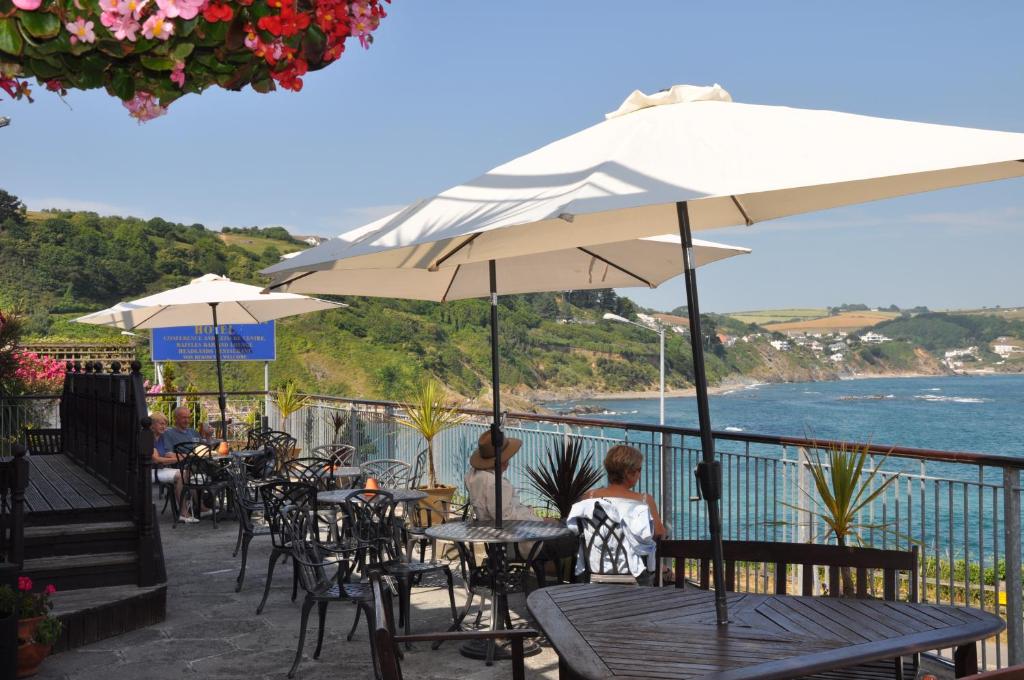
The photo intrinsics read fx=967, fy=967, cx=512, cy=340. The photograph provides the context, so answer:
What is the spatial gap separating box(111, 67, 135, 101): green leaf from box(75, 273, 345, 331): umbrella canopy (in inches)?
383

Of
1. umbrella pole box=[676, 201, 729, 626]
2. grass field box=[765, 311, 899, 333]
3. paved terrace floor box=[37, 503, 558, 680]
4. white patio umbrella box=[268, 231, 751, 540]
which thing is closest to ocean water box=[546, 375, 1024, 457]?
grass field box=[765, 311, 899, 333]

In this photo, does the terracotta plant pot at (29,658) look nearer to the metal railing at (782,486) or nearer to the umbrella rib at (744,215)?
the metal railing at (782,486)

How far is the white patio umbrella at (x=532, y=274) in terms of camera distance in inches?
249

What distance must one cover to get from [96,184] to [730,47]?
191ft

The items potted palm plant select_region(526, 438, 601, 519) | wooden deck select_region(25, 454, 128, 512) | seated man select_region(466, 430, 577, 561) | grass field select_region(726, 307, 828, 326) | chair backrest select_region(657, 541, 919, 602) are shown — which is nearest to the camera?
chair backrest select_region(657, 541, 919, 602)

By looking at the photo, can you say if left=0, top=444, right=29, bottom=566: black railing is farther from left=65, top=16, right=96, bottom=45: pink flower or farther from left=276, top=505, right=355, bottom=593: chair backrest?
left=65, top=16, right=96, bottom=45: pink flower

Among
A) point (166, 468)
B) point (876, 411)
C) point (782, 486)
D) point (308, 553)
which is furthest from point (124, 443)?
point (876, 411)

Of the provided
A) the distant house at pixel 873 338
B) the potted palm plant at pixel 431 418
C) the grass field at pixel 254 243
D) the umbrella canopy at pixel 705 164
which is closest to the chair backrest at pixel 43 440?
the potted palm plant at pixel 431 418

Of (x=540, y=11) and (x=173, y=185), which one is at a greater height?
(x=540, y=11)

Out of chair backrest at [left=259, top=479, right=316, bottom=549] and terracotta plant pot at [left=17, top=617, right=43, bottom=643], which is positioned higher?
chair backrest at [left=259, top=479, right=316, bottom=549]

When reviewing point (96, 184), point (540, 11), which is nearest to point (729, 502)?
point (540, 11)

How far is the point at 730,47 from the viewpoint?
91.9 metres

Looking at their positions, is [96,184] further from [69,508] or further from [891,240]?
[891,240]

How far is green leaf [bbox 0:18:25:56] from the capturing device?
141 centimetres
